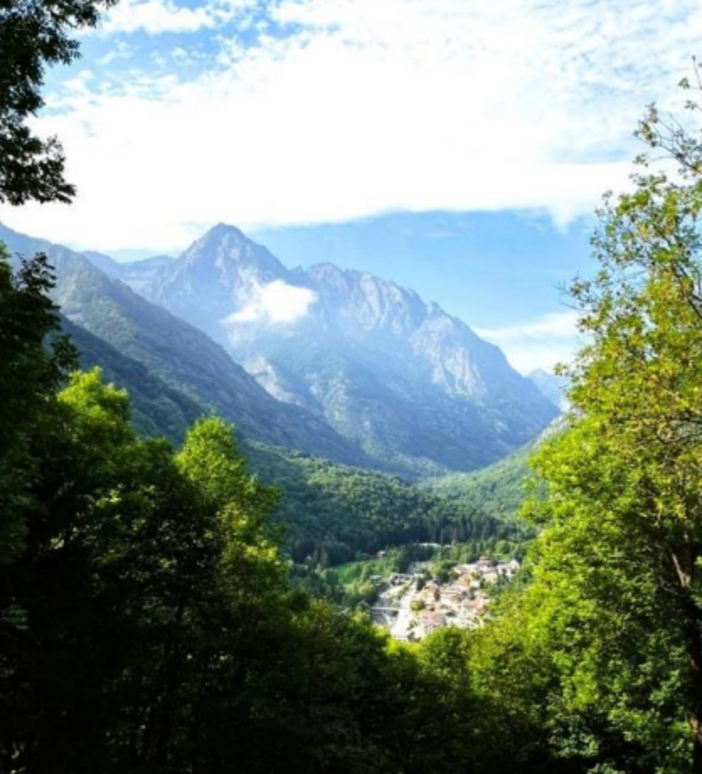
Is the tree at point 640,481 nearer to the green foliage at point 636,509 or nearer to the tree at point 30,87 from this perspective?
the green foliage at point 636,509

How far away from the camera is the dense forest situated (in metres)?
13.7

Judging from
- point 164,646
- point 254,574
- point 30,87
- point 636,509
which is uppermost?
point 30,87

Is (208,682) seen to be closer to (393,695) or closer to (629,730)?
(393,695)

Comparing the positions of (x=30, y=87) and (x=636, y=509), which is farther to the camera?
(x=636, y=509)

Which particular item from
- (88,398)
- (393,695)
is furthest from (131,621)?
(393,695)

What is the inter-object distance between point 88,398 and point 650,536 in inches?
871

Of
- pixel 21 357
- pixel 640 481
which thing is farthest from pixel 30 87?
pixel 640 481

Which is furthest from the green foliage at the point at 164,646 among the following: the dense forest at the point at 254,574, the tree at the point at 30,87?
the tree at the point at 30,87

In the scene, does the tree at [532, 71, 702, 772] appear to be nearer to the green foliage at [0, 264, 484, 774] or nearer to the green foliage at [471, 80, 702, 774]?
the green foliage at [471, 80, 702, 774]

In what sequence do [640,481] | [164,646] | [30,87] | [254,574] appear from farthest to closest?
[254,574] → [164,646] → [640,481] → [30,87]

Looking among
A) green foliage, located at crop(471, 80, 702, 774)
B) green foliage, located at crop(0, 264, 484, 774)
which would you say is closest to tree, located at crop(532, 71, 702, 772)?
green foliage, located at crop(471, 80, 702, 774)

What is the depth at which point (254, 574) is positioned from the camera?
91.8 feet

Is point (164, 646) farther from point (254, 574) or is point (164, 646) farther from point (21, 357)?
point (21, 357)

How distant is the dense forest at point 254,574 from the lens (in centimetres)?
1367
